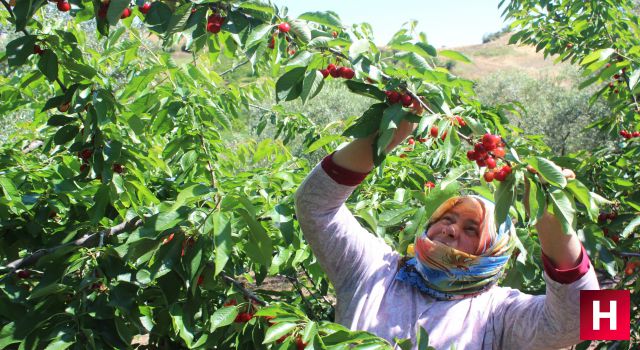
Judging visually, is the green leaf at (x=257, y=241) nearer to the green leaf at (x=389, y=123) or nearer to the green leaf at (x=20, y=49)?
the green leaf at (x=389, y=123)

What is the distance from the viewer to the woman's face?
5.68 feet

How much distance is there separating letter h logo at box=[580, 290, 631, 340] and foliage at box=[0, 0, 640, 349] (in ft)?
0.85

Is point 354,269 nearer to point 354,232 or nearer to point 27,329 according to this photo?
point 354,232

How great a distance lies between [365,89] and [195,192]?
0.60 metres

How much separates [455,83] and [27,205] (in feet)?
6.18

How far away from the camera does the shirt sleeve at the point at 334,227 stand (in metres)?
1.71

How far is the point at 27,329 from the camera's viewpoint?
1877 mm

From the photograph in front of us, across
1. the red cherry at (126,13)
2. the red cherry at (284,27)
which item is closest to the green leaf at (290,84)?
the red cherry at (284,27)

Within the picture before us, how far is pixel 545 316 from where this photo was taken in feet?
4.96

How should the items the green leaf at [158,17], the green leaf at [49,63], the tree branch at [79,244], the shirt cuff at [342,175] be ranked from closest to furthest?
1. the green leaf at [158,17]
2. the shirt cuff at [342,175]
3. the green leaf at [49,63]
4. the tree branch at [79,244]

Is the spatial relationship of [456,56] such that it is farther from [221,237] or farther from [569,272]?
[221,237]

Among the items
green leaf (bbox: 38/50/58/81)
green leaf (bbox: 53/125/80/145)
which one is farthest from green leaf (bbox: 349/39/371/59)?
green leaf (bbox: 53/125/80/145)

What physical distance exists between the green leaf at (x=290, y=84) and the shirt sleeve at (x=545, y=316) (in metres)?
0.82

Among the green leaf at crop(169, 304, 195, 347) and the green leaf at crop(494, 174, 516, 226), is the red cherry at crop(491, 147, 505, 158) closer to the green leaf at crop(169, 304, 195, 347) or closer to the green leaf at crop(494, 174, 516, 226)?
the green leaf at crop(494, 174, 516, 226)
